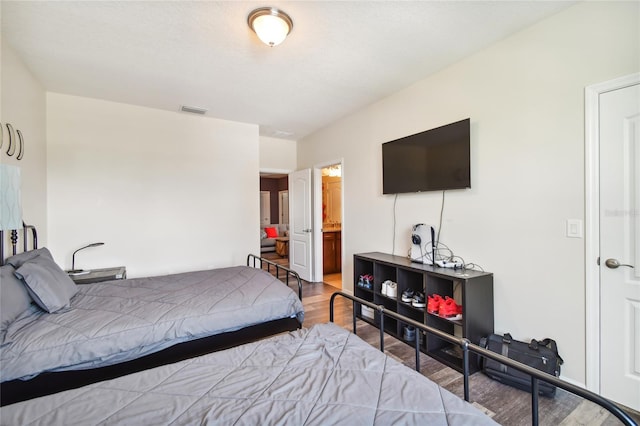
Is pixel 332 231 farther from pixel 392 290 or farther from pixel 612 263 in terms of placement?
pixel 612 263

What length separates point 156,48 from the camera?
2.45m

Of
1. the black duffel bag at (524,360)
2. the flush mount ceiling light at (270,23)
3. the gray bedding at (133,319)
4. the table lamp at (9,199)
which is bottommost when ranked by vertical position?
the black duffel bag at (524,360)

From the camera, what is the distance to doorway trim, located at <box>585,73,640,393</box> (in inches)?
75.8

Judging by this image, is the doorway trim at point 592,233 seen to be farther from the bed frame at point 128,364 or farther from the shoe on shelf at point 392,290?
the bed frame at point 128,364

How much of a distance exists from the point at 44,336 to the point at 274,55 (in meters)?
2.58

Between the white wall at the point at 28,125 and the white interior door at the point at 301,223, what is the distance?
341 cm

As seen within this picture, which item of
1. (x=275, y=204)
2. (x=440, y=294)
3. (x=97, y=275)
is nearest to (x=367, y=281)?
(x=440, y=294)

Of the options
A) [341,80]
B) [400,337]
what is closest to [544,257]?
[400,337]

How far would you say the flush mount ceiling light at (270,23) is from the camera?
1.98 meters

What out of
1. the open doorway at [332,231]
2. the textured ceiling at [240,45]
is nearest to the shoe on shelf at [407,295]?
the open doorway at [332,231]

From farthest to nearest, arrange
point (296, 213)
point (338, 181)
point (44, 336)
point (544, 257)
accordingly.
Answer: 1. point (338, 181)
2. point (296, 213)
3. point (544, 257)
4. point (44, 336)

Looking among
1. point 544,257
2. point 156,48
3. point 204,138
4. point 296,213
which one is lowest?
point 544,257

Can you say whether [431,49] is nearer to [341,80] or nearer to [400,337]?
[341,80]

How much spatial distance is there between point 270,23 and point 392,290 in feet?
8.64
